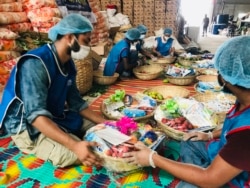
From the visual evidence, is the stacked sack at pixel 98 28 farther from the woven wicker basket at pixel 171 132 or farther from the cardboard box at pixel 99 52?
the woven wicker basket at pixel 171 132

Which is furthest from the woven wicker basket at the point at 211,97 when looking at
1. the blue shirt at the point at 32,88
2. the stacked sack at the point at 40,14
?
the stacked sack at the point at 40,14

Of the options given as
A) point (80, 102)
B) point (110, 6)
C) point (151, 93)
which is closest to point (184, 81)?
point (151, 93)

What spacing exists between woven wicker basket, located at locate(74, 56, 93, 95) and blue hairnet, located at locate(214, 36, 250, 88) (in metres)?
1.97

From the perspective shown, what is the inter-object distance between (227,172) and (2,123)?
1.44 metres

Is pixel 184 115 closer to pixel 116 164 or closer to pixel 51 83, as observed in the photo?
pixel 116 164

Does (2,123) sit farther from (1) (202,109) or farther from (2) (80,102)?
(1) (202,109)

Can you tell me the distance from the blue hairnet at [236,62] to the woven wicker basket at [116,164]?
2.44ft

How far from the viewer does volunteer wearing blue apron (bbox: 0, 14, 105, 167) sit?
53.6 inches

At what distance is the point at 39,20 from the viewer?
2.93 meters

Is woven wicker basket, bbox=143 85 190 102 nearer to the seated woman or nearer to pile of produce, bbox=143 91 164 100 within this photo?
pile of produce, bbox=143 91 164 100

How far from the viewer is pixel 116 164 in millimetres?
1336

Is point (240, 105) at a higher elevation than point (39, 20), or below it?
below

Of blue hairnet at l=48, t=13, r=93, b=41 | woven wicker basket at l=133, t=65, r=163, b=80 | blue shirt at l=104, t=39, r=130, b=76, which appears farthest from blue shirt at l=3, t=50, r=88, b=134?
woven wicker basket at l=133, t=65, r=163, b=80

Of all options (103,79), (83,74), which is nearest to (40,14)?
(83,74)
